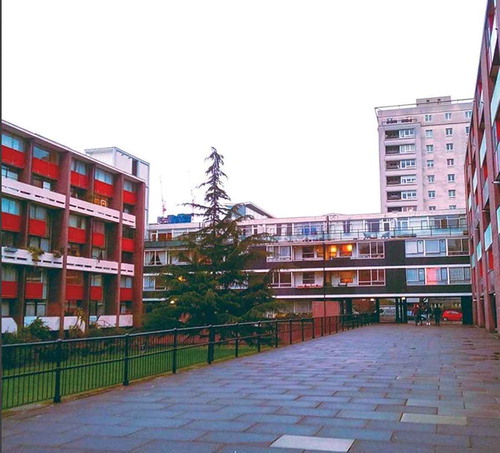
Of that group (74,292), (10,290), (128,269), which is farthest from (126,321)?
(10,290)

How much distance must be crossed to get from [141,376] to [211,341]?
3.73 metres

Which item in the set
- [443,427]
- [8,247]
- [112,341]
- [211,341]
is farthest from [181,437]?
[8,247]

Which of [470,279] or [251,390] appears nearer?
[251,390]

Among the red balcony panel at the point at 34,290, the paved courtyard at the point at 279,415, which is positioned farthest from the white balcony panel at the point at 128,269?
the paved courtyard at the point at 279,415

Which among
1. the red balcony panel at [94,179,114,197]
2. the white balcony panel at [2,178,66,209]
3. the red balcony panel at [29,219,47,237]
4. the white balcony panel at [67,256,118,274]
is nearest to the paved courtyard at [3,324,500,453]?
the white balcony panel at [2,178,66,209]

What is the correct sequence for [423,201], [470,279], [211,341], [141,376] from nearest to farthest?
[141,376] → [211,341] → [470,279] → [423,201]

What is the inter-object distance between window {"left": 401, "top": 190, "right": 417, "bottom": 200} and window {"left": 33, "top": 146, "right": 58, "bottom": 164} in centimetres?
5715

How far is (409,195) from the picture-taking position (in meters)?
87.6

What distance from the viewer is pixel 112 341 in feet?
37.0

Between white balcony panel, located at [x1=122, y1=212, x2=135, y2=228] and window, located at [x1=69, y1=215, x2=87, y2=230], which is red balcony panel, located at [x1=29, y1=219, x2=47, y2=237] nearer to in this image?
window, located at [x1=69, y1=215, x2=87, y2=230]

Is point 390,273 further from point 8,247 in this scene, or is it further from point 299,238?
point 8,247

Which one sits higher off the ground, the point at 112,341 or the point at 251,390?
the point at 112,341

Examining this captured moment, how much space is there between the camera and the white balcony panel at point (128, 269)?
52625mm

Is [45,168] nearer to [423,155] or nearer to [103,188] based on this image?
[103,188]
